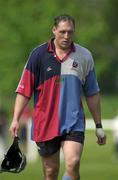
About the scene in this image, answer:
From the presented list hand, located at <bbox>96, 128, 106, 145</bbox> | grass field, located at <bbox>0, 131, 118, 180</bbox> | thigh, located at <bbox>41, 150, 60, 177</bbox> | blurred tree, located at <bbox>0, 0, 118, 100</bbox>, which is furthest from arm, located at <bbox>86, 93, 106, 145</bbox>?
blurred tree, located at <bbox>0, 0, 118, 100</bbox>

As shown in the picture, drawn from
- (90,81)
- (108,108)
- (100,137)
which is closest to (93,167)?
(100,137)

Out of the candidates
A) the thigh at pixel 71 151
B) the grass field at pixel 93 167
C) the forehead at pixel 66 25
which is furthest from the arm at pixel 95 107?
the grass field at pixel 93 167

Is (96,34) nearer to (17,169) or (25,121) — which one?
(25,121)

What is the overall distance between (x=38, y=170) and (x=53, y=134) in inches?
510

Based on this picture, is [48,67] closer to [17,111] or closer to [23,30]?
[17,111]

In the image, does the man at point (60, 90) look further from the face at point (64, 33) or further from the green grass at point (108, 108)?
the green grass at point (108, 108)

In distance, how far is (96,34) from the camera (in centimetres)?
5253

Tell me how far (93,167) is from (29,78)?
14.8 meters

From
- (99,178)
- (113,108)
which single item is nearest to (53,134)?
(99,178)

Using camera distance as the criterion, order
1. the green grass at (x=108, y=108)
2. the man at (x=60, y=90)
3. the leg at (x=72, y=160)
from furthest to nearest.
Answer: the green grass at (x=108, y=108)
the man at (x=60, y=90)
the leg at (x=72, y=160)

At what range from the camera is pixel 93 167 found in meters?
27.3

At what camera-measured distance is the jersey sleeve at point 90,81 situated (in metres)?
12.7

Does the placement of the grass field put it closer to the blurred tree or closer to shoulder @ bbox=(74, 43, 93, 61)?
the blurred tree

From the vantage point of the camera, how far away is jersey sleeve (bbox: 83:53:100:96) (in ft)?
41.6
